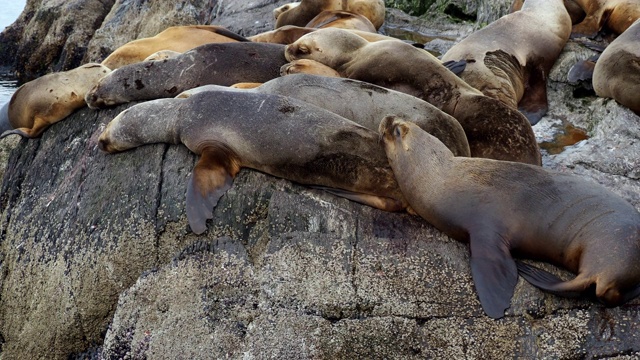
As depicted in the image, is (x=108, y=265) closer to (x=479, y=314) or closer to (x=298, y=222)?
(x=298, y=222)

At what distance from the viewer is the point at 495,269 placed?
3.87m

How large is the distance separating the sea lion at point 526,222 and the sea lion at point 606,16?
155 inches

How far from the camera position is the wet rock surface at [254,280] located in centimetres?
380

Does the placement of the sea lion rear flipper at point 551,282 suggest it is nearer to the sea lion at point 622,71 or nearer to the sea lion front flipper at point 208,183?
the sea lion front flipper at point 208,183

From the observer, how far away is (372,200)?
4406mm

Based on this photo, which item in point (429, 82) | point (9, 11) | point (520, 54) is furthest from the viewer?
point (9, 11)

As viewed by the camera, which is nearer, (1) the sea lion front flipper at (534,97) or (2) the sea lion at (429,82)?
(2) the sea lion at (429,82)

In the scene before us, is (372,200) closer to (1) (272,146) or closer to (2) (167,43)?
(1) (272,146)

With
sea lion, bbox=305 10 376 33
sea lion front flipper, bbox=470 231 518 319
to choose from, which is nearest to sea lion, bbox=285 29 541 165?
sea lion front flipper, bbox=470 231 518 319

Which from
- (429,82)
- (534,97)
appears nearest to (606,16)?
(534,97)

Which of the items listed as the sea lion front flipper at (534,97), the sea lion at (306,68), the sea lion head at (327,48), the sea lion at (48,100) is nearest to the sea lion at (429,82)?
the sea lion head at (327,48)

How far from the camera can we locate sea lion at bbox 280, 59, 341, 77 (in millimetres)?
5867

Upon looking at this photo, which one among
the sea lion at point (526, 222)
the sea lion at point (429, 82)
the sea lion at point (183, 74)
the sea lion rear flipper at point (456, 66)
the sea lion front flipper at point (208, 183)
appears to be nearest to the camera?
the sea lion at point (526, 222)

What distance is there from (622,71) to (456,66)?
1343 mm
